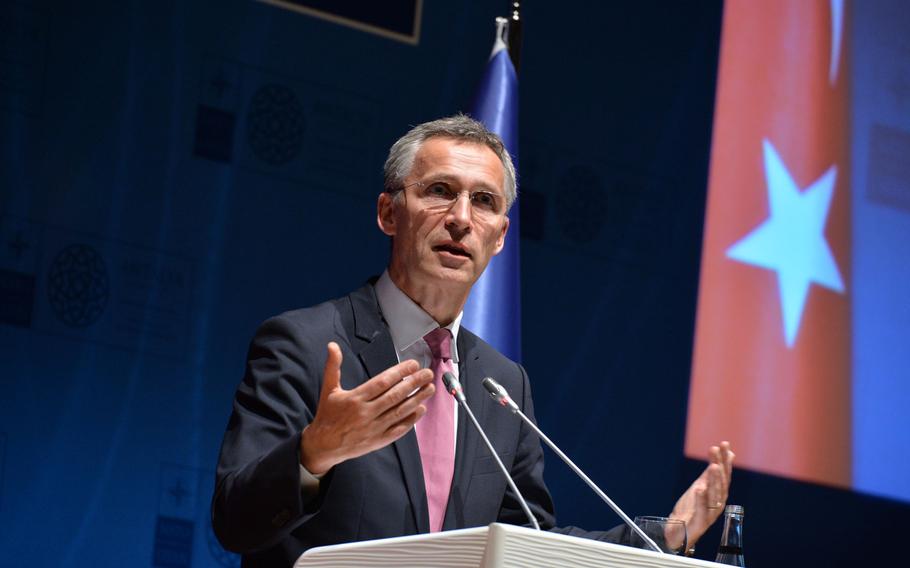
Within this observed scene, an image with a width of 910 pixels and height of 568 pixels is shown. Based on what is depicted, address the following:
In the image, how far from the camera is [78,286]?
129 inches

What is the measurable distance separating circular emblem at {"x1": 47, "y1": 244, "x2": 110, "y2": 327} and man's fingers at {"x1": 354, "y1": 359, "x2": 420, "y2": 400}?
192 cm

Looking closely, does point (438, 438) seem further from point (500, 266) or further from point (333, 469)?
point (500, 266)

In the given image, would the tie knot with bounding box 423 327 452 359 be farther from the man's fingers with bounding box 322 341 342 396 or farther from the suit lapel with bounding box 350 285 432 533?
the man's fingers with bounding box 322 341 342 396

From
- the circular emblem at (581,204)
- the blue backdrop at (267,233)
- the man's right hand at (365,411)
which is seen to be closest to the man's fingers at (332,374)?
the man's right hand at (365,411)

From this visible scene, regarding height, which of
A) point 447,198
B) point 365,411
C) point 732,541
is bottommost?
point 732,541

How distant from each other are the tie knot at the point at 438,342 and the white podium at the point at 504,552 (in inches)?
35.4

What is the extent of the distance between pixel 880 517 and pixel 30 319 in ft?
10.5

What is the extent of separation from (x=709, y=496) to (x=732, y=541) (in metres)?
0.23

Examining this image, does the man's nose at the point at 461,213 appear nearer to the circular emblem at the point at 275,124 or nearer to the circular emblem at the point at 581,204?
the circular emblem at the point at 275,124

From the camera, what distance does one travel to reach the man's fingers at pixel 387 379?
157 cm

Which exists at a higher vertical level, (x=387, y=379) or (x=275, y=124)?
(x=275, y=124)

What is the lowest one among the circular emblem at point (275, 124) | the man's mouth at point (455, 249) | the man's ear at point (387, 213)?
the man's mouth at point (455, 249)

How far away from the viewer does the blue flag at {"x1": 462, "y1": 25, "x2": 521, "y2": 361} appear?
3539mm

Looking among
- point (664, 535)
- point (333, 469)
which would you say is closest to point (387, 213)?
point (333, 469)
